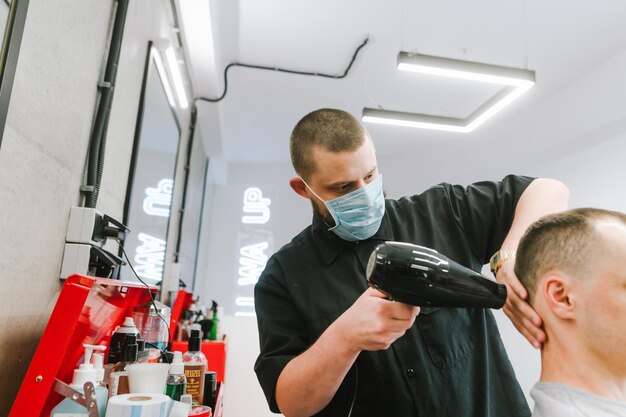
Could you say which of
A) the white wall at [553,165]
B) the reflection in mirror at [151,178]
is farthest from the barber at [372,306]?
the white wall at [553,165]

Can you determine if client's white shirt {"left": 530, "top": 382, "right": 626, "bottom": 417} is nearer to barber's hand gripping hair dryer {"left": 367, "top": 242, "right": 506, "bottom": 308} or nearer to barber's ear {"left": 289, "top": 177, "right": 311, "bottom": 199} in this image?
barber's hand gripping hair dryer {"left": 367, "top": 242, "right": 506, "bottom": 308}

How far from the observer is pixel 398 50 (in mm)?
4211

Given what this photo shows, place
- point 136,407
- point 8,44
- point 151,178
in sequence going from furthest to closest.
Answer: point 151,178
point 8,44
point 136,407

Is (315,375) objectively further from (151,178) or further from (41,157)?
(151,178)

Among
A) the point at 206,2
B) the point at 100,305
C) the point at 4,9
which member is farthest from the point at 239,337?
the point at 4,9

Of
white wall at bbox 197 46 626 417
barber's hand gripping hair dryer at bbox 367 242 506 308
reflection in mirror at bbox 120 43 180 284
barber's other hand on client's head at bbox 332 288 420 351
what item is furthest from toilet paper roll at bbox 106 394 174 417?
white wall at bbox 197 46 626 417

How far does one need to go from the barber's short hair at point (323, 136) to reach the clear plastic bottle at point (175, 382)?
0.72m

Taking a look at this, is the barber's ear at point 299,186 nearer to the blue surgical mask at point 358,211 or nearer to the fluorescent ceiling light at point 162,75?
the blue surgical mask at point 358,211

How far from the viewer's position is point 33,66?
108cm

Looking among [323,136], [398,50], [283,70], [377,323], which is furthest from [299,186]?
[283,70]

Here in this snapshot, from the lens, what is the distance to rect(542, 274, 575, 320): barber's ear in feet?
3.68

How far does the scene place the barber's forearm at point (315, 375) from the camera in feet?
3.04

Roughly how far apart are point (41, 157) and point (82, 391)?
64cm

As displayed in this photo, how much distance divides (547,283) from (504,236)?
0.96 ft
